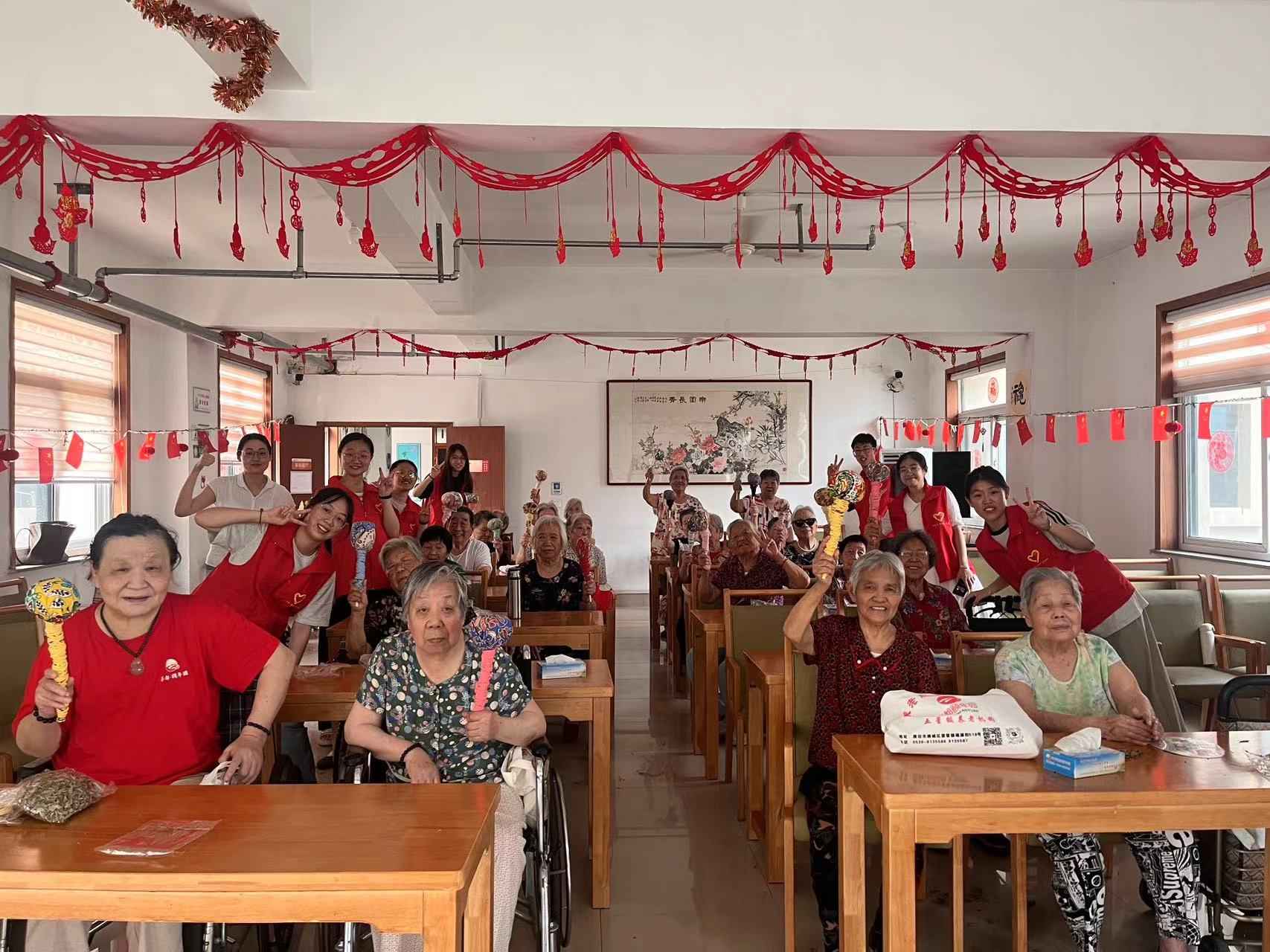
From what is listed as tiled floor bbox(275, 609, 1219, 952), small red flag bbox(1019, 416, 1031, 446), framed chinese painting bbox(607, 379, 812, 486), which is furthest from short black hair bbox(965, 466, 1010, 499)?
framed chinese painting bbox(607, 379, 812, 486)

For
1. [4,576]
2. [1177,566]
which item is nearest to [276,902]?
[4,576]

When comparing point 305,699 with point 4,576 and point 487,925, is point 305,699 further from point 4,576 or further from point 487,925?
point 4,576

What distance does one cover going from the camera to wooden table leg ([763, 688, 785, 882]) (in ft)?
9.79

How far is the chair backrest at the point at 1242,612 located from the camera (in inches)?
187

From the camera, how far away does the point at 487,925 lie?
6.13 feet

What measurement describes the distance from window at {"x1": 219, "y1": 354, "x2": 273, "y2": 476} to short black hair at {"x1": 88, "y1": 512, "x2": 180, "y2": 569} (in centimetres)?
654

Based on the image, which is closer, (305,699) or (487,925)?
(487,925)

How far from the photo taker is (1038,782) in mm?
1979

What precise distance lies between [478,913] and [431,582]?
2.93 feet

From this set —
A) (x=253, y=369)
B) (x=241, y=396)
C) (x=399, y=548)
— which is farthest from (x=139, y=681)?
(x=253, y=369)

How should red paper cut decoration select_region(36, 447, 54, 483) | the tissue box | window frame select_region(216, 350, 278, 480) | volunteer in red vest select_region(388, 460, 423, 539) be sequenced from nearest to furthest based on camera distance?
the tissue box
volunteer in red vest select_region(388, 460, 423, 539)
red paper cut decoration select_region(36, 447, 54, 483)
window frame select_region(216, 350, 278, 480)

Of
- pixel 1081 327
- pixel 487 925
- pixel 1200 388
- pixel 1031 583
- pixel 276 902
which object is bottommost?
pixel 487 925

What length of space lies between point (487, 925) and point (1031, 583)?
1.77m

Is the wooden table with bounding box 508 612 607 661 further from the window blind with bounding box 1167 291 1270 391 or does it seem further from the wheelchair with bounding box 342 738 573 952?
the window blind with bounding box 1167 291 1270 391
